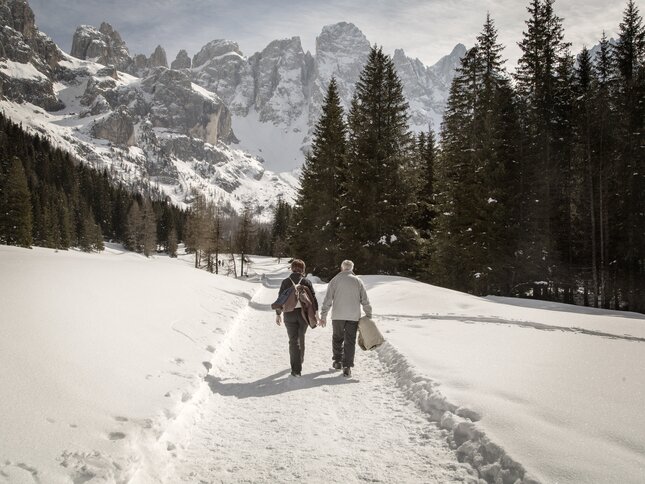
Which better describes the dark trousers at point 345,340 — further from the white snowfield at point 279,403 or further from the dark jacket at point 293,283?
the dark jacket at point 293,283

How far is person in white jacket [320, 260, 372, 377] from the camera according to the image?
778 centimetres

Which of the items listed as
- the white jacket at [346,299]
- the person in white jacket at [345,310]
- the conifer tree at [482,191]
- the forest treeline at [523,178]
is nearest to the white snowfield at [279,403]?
the person in white jacket at [345,310]

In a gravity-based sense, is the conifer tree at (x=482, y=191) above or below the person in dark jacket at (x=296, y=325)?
above

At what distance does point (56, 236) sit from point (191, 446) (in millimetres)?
70166

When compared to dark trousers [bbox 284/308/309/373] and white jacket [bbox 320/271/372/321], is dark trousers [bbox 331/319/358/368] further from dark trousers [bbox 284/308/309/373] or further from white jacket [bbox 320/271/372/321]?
dark trousers [bbox 284/308/309/373]

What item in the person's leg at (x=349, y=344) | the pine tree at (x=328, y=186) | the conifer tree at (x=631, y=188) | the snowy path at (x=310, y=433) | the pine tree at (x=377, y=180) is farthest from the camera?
the pine tree at (x=328, y=186)

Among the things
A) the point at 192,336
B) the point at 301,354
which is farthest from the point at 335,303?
the point at 192,336

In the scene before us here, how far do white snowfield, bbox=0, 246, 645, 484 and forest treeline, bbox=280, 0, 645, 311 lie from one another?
1157cm

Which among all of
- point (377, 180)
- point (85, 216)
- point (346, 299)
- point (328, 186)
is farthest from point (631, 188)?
point (85, 216)

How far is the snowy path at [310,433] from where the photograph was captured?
4.10m

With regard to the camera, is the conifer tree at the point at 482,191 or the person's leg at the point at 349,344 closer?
the person's leg at the point at 349,344

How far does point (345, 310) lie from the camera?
309 inches

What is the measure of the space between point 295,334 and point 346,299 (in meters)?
1.24

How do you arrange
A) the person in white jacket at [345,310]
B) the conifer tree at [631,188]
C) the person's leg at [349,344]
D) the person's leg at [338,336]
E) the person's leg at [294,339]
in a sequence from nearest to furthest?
the person's leg at [294,339]
the person's leg at [349,344]
the person in white jacket at [345,310]
the person's leg at [338,336]
the conifer tree at [631,188]
